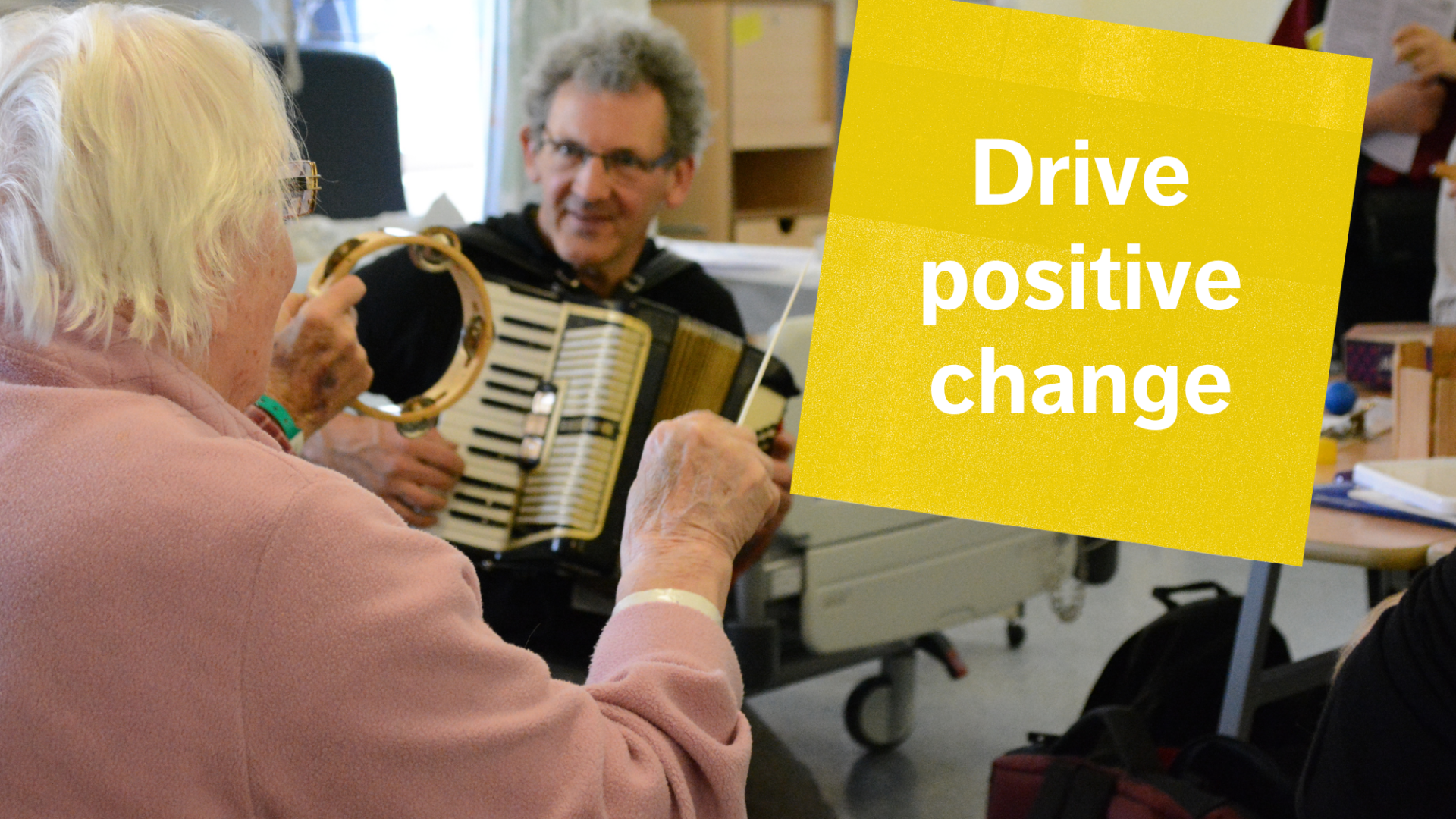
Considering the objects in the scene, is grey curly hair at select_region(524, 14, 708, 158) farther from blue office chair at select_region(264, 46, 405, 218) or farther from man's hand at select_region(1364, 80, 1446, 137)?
man's hand at select_region(1364, 80, 1446, 137)

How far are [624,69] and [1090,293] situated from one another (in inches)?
44.3

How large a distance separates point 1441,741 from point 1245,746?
0.62 meters

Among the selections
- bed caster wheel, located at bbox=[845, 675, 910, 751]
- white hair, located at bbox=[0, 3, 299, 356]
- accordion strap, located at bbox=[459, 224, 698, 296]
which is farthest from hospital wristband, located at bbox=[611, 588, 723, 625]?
bed caster wheel, located at bbox=[845, 675, 910, 751]

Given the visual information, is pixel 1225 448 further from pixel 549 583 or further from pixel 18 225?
pixel 549 583

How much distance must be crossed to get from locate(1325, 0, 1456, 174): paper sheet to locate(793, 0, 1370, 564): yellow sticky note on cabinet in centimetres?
156

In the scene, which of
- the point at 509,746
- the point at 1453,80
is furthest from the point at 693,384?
the point at 1453,80

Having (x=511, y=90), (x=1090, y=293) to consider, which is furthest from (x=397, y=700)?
(x=511, y=90)

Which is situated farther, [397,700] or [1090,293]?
[1090,293]

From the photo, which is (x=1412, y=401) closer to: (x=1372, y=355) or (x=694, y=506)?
(x=1372, y=355)

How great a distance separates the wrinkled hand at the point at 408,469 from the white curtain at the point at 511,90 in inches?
87.9

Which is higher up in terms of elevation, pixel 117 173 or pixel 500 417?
pixel 117 173

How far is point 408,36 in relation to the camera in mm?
3619

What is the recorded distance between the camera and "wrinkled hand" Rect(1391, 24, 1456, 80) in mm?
2480

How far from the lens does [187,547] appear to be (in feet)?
2.09
